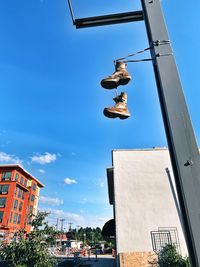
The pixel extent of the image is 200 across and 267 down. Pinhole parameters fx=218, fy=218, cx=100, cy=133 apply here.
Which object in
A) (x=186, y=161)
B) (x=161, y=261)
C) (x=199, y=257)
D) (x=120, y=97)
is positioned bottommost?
(x=161, y=261)

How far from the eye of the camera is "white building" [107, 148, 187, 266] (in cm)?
1034

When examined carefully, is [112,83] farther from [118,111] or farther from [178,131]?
[178,131]

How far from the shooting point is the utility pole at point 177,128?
4.08ft

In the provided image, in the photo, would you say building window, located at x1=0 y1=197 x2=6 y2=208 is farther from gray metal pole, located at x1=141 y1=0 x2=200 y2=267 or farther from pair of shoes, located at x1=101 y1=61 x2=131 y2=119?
gray metal pole, located at x1=141 y1=0 x2=200 y2=267

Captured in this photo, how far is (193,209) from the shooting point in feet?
4.09

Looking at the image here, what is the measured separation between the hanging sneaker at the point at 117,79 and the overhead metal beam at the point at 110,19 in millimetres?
478

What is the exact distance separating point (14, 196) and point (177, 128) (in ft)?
141

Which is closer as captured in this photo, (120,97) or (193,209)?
(193,209)

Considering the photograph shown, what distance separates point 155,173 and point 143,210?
2.21 meters

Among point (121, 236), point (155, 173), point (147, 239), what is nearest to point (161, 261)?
point (147, 239)

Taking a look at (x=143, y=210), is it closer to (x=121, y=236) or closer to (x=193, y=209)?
(x=121, y=236)

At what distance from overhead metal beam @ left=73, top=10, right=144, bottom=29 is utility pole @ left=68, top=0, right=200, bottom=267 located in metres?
0.21

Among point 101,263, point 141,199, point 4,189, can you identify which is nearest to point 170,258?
point 141,199

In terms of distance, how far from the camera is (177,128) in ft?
4.75
